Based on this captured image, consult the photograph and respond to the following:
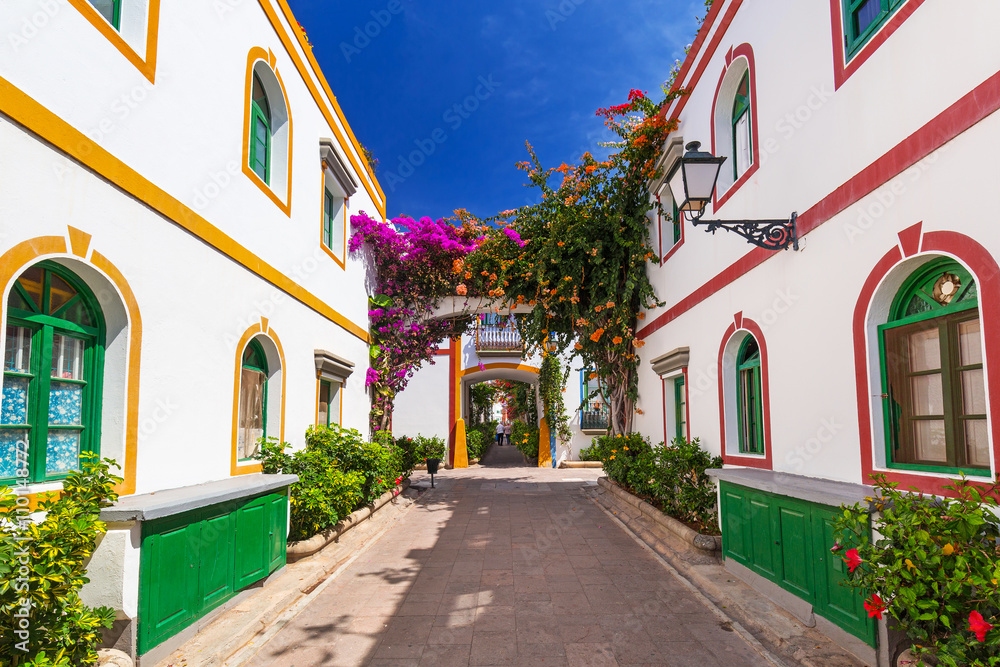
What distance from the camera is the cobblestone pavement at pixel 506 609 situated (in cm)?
419

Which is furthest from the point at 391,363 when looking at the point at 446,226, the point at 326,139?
the point at 326,139

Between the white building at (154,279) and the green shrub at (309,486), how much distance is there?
28cm

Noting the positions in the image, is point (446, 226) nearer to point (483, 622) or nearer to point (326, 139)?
point (326, 139)

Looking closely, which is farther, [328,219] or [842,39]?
[328,219]

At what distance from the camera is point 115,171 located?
12.9 feet

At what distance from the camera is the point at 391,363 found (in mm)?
12102

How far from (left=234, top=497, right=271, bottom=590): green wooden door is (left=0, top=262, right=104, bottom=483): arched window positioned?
4.77 feet

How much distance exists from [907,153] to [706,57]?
15.1 ft

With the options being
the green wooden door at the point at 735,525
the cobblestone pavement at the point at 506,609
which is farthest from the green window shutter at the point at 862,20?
the cobblestone pavement at the point at 506,609

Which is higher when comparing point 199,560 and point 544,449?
point 199,560

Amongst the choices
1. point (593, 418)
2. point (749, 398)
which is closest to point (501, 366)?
point (593, 418)

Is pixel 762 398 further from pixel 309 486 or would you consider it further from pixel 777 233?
pixel 309 486

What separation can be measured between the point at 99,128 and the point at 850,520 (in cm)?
512

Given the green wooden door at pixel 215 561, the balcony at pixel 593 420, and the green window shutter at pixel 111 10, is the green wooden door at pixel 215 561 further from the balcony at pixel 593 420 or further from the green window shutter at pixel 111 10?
the balcony at pixel 593 420
